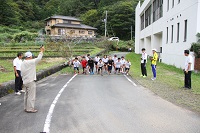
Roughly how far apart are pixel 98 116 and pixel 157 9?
76.3ft

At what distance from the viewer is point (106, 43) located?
47.5 meters

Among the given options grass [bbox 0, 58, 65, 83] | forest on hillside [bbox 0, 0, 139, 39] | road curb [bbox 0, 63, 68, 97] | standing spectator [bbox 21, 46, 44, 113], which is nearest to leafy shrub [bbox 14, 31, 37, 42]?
forest on hillside [bbox 0, 0, 139, 39]

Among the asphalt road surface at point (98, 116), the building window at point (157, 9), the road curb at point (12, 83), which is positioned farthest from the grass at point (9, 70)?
the building window at point (157, 9)

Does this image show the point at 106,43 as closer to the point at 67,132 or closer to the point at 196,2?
the point at 196,2

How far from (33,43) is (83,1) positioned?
152 feet

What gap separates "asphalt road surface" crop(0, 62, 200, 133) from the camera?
16.0ft

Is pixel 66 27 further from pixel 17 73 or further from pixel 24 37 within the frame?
pixel 17 73

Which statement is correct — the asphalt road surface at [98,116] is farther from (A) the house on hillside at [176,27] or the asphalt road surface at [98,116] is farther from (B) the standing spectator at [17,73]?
(A) the house on hillside at [176,27]

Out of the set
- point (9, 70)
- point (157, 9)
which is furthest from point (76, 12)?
point (9, 70)

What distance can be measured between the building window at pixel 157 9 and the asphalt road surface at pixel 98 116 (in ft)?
61.9

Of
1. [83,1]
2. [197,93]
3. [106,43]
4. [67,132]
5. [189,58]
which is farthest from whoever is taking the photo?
[83,1]

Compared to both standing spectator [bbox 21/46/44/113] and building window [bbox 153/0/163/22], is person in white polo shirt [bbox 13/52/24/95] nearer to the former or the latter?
standing spectator [bbox 21/46/44/113]

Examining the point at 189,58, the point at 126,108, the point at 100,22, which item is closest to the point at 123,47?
the point at 100,22

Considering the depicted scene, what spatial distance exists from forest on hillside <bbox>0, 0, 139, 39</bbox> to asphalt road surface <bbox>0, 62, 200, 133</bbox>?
57.7 metres
